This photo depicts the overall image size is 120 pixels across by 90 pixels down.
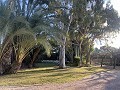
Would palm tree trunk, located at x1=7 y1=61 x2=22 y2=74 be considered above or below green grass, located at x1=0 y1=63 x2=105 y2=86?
above

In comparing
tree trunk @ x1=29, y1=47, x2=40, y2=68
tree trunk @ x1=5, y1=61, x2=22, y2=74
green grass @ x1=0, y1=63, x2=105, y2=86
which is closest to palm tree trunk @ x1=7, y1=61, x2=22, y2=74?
tree trunk @ x1=5, y1=61, x2=22, y2=74

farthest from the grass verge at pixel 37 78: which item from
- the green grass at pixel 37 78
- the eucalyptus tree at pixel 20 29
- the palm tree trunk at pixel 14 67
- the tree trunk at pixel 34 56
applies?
the tree trunk at pixel 34 56

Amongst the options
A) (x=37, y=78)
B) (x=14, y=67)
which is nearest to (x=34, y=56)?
(x=14, y=67)

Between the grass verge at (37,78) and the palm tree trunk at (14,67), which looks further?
the palm tree trunk at (14,67)

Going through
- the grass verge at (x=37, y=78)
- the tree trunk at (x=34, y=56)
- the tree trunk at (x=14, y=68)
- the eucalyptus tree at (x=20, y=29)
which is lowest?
the grass verge at (x=37, y=78)

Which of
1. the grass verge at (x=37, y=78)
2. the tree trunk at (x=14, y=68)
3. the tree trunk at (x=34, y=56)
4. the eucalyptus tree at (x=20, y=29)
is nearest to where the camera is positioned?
the grass verge at (x=37, y=78)

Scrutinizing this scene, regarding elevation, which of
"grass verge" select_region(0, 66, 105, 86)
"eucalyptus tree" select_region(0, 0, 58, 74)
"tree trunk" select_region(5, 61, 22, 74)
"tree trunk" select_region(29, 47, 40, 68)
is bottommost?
"grass verge" select_region(0, 66, 105, 86)

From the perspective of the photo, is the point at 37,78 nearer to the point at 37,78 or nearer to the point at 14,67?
the point at 37,78

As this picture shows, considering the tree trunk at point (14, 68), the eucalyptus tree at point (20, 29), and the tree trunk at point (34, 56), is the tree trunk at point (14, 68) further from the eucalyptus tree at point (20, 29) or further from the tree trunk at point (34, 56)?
the tree trunk at point (34, 56)

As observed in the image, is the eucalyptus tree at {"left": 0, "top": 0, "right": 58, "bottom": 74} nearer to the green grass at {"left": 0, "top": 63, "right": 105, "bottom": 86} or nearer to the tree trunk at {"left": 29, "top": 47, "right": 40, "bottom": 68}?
the green grass at {"left": 0, "top": 63, "right": 105, "bottom": 86}

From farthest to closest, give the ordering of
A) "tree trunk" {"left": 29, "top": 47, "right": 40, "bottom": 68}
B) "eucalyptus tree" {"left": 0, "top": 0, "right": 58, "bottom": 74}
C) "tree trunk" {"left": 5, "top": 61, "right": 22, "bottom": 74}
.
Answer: "tree trunk" {"left": 29, "top": 47, "right": 40, "bottom": 68} < "tree trunk" {"left": 5, "top": 61, "right": 22, "bottom": 74} < "eucalyptus tree" {"left": 0, "top": 0, "right": 58, "bottom": 74}

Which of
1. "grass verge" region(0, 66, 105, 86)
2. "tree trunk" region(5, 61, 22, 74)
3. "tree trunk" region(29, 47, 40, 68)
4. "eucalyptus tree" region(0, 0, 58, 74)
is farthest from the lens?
"tree trunk" region(29, 47, 40, 68)

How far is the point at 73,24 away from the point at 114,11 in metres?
4.85

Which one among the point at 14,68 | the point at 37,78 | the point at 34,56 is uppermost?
the point at 34,56
